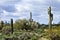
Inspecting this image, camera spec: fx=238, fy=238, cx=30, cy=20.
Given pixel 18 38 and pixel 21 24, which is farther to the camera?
pixel 21 24

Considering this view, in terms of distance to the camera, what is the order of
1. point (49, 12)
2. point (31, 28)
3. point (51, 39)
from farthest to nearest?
point (31, 28)
point (49, 12)
point (51, 39)

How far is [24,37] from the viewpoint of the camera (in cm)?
3114

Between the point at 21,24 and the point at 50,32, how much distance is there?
53.5 feet

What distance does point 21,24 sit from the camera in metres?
47.1

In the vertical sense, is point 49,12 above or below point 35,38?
above

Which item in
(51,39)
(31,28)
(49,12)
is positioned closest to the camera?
(51,39)

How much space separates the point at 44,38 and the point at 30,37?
1.87m

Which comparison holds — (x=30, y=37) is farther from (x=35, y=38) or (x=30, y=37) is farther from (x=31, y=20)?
(x=31, y=20)

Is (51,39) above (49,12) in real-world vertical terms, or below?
below

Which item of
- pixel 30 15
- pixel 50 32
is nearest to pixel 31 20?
pixel 30 15

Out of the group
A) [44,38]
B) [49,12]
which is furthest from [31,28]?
[44,38]

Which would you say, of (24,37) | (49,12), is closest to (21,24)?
(49,12)

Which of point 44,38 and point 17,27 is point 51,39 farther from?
point 17,27

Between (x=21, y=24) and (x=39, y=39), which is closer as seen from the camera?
(x=39, y=39)
